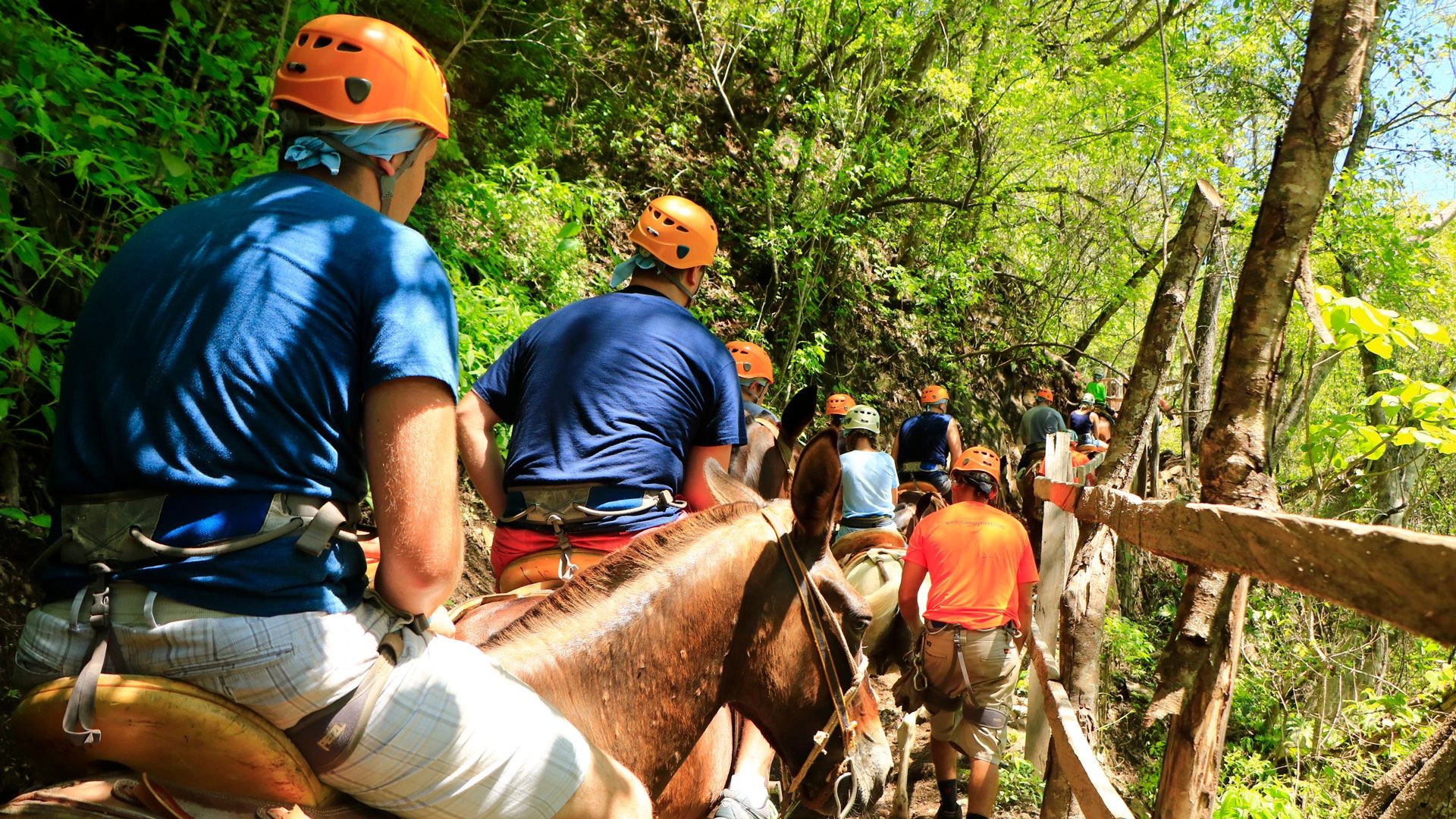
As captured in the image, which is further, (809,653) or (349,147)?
(809,653)

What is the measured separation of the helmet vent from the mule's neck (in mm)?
1444

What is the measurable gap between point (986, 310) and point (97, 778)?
20293 mm

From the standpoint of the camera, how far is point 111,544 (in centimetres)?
169

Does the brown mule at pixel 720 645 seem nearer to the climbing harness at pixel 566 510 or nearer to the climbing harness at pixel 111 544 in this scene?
the climbing harness at pixel 566 510

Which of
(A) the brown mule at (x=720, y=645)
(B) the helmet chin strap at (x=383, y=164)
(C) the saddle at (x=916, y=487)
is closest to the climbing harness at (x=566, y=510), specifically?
(A) the brown mule at (x=720, y=645)

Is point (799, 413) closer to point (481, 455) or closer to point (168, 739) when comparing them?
point (481, 455)

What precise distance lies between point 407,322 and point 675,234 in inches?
92.6

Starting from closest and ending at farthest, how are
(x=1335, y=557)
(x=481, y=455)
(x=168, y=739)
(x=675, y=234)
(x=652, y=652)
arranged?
(x=1335, y=557) < (x=168, y=739) < (x=652, y=652) < (x=481, y=455) < (x=675, y=234)

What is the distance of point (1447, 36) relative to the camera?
1381cm

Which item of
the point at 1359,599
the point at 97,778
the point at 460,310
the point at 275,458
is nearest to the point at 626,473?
the point at 275,458

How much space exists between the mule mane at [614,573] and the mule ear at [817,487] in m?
0.29

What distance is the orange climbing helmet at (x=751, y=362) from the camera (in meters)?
8.68

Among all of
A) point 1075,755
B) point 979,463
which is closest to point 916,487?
point 979,463

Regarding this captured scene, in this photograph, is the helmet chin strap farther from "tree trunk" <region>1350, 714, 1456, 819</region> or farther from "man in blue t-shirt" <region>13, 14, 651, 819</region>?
"tree trunk" <region>1350, 714, 1456, 819</region>
